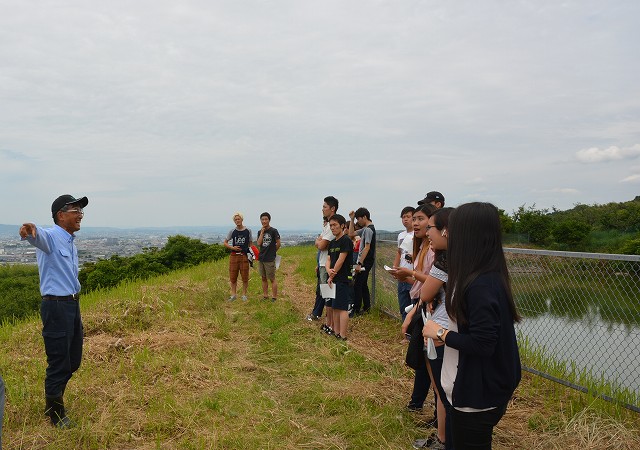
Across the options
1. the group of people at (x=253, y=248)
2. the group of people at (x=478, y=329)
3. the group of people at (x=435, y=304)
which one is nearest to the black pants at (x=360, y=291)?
the group of people at (x=435, y=304)

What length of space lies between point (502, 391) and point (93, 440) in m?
3.03

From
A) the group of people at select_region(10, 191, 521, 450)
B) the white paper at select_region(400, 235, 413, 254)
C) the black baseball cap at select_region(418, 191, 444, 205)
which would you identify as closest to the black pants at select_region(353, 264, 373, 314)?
the group of people at select_region(10, 191, 521, 450)

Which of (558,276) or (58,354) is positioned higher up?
(558,276)

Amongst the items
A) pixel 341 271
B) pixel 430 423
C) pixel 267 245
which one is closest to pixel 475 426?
pixel 430 423

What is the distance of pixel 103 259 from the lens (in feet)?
85.5

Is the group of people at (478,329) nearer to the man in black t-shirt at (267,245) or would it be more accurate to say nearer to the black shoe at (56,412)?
the black shoe at (56,412)

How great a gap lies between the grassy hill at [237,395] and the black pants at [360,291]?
3.87ft

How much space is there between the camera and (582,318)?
4.14m

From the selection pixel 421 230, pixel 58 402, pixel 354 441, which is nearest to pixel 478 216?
pixel 421 230

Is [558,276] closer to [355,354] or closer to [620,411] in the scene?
[620,411]

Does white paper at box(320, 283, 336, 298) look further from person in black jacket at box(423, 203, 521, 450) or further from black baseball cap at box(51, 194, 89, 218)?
person in black jacket at box(423, 203, 521, 450)

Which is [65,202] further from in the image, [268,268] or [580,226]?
[580,226]

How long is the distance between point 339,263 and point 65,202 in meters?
3.42

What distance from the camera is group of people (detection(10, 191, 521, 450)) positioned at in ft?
7.07
